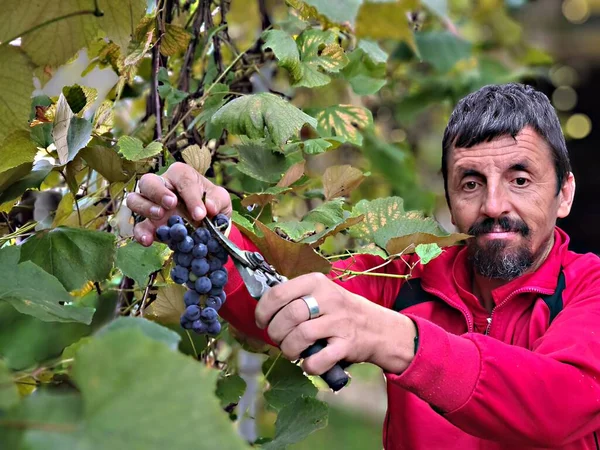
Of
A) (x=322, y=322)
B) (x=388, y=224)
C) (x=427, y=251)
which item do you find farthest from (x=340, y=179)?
(x=322, y=322)

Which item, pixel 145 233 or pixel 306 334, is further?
pixel 145 233

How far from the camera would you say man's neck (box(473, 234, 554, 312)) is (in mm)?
1521

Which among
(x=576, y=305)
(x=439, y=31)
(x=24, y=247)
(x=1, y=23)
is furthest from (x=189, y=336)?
(x=439, y=31)

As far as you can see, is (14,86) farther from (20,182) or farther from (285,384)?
(285,384)

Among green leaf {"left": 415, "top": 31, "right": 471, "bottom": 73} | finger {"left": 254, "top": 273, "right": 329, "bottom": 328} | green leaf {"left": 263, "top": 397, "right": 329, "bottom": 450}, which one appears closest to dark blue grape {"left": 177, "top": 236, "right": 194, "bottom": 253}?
finger {"left": 254, "top": 273, "right": 329, "bottom": 328}

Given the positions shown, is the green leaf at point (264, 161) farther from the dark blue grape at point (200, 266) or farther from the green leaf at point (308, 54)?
the dark blue grape at point (200, 266)

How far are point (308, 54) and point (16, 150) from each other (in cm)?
53

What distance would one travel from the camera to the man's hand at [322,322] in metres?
0.93

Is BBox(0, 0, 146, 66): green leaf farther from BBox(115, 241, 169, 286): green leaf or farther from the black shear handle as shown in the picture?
the black shear handle

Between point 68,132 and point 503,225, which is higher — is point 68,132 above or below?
above

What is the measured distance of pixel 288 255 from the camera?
1086 millimetres

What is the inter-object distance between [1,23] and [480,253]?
888 mm

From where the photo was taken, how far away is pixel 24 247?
1105 mm

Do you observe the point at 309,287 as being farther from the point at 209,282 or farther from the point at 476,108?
the point at 476,108
